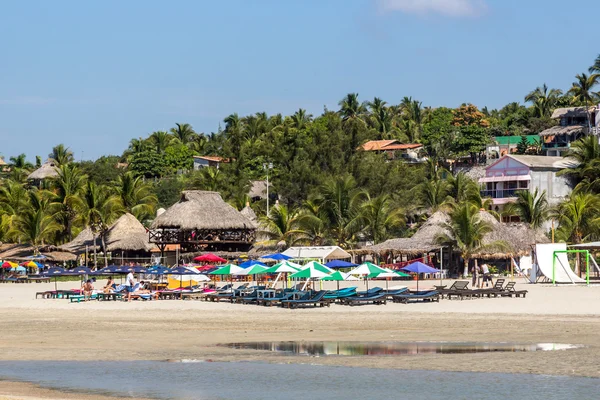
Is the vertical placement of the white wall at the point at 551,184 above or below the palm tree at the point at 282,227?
above

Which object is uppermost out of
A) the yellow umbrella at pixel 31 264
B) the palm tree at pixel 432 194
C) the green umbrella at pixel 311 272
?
the palm tree at pixel 432 194

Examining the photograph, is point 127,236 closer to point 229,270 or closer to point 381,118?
point 229,270

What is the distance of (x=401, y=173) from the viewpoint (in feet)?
259

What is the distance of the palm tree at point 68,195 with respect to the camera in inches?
2827

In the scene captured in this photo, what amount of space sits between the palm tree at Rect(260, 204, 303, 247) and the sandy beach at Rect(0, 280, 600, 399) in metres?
22.3

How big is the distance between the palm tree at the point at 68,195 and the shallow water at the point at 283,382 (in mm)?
53456

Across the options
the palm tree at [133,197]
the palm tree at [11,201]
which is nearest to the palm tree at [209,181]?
the palm tree at [133,197]

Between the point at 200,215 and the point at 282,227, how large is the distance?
6236 millimetres

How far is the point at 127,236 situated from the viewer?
6750 centimetres

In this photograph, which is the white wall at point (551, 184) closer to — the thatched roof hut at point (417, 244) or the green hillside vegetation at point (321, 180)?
the green hillside vegetation at point (321, 180)

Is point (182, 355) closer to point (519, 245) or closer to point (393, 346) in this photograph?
point (393, 346)

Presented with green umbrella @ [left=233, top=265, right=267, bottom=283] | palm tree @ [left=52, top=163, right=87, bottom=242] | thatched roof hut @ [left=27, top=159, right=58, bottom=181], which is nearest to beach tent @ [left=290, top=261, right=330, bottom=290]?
green umbrella @ [left=233, top=265, right=267, bottom=283]

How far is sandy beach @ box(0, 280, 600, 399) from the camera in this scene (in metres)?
19.6

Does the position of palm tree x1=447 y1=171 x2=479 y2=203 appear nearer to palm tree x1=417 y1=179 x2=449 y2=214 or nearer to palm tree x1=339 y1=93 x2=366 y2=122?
palm tree x1=417 y1=179 x2=449 y2=214
